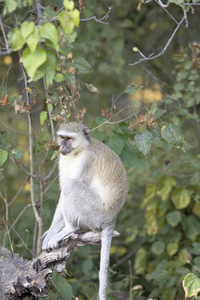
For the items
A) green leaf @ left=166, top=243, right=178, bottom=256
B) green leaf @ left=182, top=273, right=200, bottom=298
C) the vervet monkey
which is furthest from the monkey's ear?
green leaf @ left=166, top=243, right=178, bottom=256

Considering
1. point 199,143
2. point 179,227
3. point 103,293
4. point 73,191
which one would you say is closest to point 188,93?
point 199,143

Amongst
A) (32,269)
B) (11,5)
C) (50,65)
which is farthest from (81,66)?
(11,5)

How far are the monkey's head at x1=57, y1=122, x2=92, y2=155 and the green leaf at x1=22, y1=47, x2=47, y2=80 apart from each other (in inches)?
91.7

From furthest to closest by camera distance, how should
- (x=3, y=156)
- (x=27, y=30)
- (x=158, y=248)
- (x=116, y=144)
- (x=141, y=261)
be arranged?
(x=141, y=261) < (x=158, y=248) < (x=116, y=144) < (x=3, y=156) < (x=27, y=30)

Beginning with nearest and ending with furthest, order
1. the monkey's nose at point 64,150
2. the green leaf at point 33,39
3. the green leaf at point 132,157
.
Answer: the green leaf at point 33,39, the monkey's nose at point 64,150, the green leaf at point 132,157

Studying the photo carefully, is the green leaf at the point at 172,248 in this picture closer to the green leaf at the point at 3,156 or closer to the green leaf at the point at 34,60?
the green leaf at the point at 3,156

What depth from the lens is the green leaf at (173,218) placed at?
751cm

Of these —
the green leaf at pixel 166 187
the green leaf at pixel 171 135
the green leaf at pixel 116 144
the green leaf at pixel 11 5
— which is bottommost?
the green leaf at pixel 166 187

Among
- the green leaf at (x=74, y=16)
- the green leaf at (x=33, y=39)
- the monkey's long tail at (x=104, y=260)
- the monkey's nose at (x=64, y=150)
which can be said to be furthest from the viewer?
the monkey's nose at (x=64, y=150)

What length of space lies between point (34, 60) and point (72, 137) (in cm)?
241

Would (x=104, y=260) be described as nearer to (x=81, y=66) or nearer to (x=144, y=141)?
(x=144, y=141)

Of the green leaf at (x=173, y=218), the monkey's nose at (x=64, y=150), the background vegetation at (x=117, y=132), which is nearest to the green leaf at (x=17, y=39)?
the background vegetation at (x=117, y=132)

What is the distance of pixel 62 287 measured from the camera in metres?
5.46

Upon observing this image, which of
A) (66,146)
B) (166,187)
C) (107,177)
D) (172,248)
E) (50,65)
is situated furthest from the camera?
(172,248)
